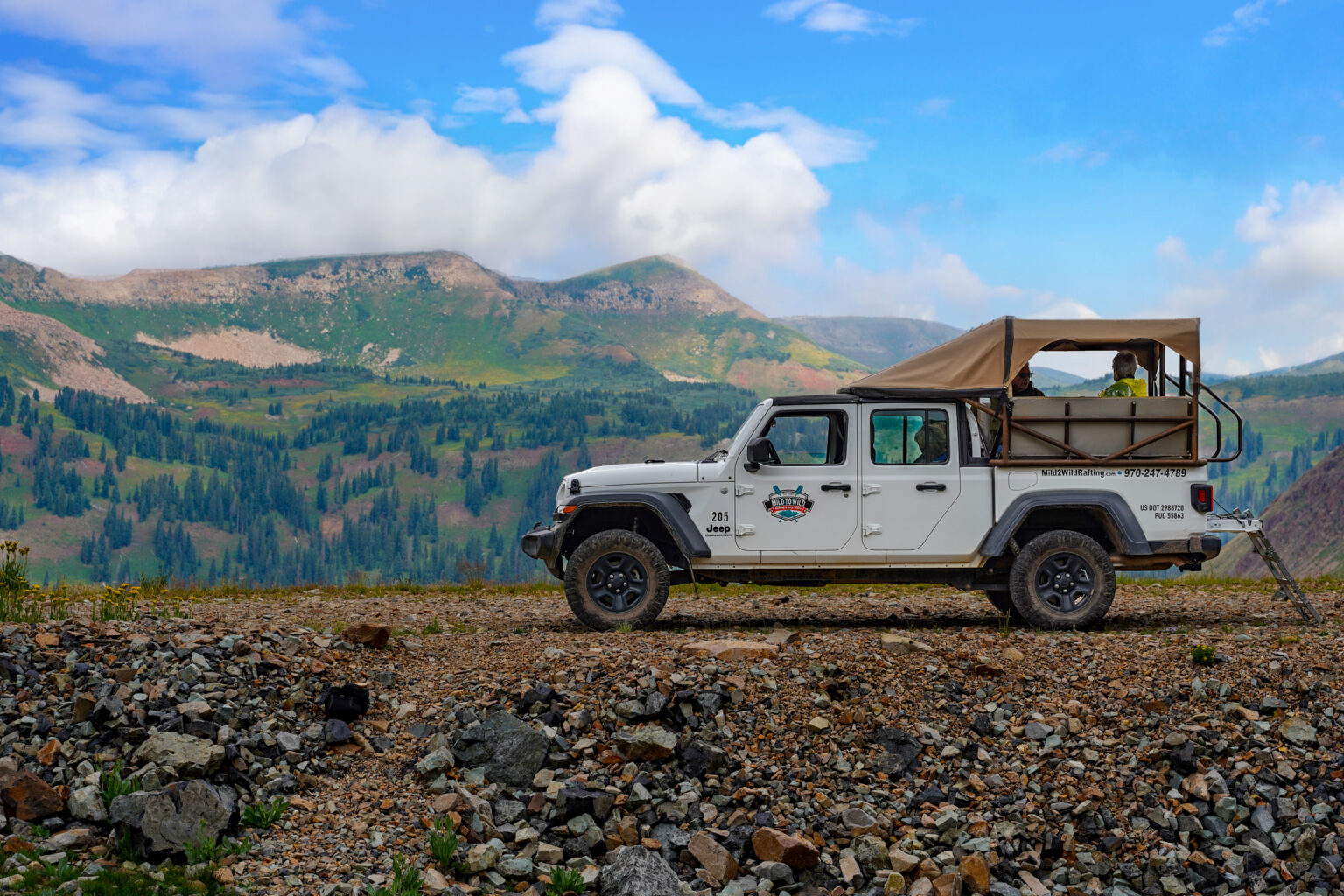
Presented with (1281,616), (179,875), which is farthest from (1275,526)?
(179,875)

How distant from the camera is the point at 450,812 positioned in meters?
6.82

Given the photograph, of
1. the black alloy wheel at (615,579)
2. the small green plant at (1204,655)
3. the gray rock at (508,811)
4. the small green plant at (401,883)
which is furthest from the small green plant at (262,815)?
the small green plant at (1204,655)

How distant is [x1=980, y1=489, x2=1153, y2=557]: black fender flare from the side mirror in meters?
2.57

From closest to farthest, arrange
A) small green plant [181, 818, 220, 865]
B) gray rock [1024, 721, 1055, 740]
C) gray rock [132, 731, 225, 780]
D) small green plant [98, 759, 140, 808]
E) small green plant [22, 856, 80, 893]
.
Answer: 1. small green plant [22, 856, 80, 893]
2. small green plant [181, 818, 220, 865]
3. small green plant [98, 759, 140, 808]
4. gray rock [132, 731, 225, 780]
5. gray rock [1024, 721, 1055, 740]

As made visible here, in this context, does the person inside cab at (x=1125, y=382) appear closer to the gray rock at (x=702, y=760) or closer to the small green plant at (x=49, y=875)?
the gray rock at (x=702, y=760)

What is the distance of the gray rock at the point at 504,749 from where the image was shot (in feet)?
23.9

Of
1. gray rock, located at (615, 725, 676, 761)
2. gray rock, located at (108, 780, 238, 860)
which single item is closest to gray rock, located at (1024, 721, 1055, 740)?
gray rock, located at (615, 725, 676, 761)

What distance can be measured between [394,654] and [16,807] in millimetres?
3340

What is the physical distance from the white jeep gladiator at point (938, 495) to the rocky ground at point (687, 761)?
4.81 ft

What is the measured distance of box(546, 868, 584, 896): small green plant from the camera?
6.16m

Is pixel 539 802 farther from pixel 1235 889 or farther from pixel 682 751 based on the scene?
pixel 1235 889

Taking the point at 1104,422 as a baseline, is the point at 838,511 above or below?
below

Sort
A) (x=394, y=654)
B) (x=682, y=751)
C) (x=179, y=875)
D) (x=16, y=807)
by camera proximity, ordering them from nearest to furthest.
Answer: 1. (x=179, y=875)
2. (x=16, y=807)
3. (x=682, y=751)
4. (x=394, y=654)

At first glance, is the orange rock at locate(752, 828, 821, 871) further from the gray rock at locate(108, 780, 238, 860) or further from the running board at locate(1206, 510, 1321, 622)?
the running board at locate(1206, 510, 1321, 622)
